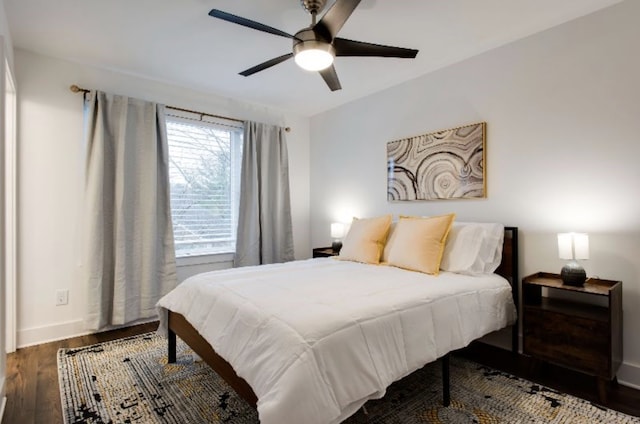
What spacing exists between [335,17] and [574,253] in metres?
2.07

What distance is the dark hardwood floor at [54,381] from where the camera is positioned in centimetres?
185

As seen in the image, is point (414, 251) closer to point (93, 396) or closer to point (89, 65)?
point (93, 396)

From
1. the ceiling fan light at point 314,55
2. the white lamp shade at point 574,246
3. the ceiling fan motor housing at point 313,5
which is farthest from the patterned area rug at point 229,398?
the ceiling fan motor housing at point 313,5

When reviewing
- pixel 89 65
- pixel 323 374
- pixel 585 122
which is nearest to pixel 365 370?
pixel 323 374

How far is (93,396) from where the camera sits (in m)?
1.98

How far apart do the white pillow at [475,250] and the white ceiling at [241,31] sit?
1.52 metres

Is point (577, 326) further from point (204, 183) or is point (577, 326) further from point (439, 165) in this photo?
point (204, 183)

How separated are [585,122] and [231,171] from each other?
3.44 meters

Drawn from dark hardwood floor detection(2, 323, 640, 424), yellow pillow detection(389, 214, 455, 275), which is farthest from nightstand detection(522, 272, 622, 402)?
yellow pillow detection(389, 214, 455, 275)

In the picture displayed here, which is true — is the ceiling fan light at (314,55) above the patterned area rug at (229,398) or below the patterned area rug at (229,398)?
above

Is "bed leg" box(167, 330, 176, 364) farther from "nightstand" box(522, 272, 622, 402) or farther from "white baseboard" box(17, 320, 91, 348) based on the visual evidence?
"nightstand" box(522, 272, 622, 402)

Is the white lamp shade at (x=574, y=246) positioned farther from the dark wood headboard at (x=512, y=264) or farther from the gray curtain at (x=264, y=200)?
the gray curtain at (x=264, y=200)

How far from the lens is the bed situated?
1284 millimetres

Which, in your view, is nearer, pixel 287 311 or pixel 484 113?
pixel 287 311
